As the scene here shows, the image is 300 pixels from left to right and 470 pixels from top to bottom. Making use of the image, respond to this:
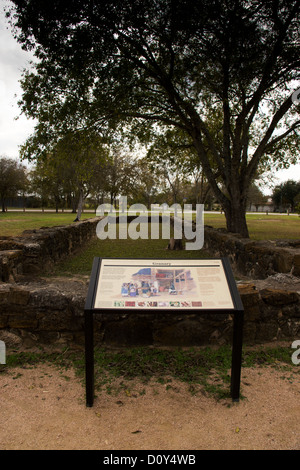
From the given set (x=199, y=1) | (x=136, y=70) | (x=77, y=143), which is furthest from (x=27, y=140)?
(x=199, y=1)

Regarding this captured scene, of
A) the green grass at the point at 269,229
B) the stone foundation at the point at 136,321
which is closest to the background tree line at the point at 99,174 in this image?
the green grass at the point at 269,229

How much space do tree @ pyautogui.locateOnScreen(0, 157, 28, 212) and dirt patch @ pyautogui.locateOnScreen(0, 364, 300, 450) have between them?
43742mm

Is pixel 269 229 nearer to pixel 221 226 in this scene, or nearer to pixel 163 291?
pixel 221 226

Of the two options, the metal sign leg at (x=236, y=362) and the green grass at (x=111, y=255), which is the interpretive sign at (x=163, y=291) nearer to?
the metal sign leg at (x=236, y=362)

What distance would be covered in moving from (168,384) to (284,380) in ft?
3.53

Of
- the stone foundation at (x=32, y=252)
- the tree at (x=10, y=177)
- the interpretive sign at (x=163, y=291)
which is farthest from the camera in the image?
the tree at (x=10, y=177)

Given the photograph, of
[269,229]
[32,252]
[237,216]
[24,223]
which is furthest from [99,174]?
[32,252]

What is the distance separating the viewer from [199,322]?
11.8 ft

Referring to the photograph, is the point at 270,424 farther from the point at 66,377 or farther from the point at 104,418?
the point at 66,377

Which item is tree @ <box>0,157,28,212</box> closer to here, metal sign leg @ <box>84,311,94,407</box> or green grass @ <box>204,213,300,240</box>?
green grass @ <box>204,213,300,240</box>

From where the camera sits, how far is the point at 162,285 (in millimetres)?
2795

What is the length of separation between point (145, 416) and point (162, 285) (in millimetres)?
1004

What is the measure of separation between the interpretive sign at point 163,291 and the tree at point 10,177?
4399 centimetres

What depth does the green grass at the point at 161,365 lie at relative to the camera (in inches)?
116
